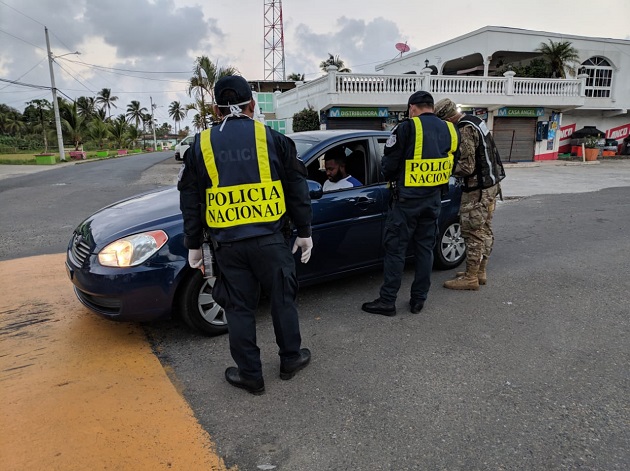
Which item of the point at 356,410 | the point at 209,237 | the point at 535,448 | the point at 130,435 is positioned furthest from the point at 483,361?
the point at 130,435

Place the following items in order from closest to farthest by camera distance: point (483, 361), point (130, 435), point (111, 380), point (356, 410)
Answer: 1. point (130, 435)
2. point (356, 410)
3. point (111, 380)
4. point (483, 361)

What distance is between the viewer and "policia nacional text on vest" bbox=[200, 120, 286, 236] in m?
2.30

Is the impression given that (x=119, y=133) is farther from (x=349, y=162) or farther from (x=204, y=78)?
(x=349, y=162)

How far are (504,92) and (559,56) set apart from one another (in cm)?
454

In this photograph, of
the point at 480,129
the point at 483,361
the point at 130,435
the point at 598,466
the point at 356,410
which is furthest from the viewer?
the point at 480,129

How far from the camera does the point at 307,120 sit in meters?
20.4

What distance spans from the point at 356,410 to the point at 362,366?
1.55ft

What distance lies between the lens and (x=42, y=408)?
2.47 m

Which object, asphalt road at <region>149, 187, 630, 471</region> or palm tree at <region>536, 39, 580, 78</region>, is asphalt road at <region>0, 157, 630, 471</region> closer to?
asphalt road at <region>149, 187, 630, 471</region>

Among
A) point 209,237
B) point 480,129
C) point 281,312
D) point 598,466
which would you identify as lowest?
point 598,466

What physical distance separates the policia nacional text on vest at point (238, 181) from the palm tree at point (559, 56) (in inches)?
981

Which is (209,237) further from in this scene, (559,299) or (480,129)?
(559,299)

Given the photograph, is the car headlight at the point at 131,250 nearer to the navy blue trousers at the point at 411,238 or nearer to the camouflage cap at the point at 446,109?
the navy blue trousers at the point at 411,238

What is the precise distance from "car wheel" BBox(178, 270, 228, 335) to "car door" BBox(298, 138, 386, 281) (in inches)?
30.6
